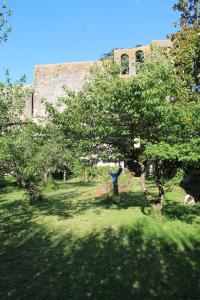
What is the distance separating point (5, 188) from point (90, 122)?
63.6 feet

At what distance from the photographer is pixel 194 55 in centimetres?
2714

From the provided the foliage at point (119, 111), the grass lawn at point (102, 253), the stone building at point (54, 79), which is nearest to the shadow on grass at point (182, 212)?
the grass lawn at point (102, 253)

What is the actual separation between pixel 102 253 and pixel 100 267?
1244 millimetres

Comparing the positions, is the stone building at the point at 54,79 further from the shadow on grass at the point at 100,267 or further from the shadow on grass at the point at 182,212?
the shadow on grass at the point at 100,267

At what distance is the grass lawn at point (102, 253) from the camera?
8969 millimetres

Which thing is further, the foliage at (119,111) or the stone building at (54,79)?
the stone building at (54,79)

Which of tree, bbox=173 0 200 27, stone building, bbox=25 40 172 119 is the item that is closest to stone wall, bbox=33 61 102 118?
stone building, bbox=25 40 172 119

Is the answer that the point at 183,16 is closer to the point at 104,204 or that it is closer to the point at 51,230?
the point at 104,204

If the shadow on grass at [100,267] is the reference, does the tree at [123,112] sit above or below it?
above

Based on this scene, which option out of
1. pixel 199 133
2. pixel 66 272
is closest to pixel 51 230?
pixel 66 272

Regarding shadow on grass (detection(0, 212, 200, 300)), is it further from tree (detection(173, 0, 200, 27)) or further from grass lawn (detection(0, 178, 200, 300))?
tree (detection(173, 0, 200, 27))

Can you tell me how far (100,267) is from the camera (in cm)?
1048

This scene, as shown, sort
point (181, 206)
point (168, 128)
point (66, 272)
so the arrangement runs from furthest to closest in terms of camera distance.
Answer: point (181, 206) < point (168, 128) < point (66, 272)

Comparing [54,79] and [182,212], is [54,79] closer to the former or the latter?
[54,79]
